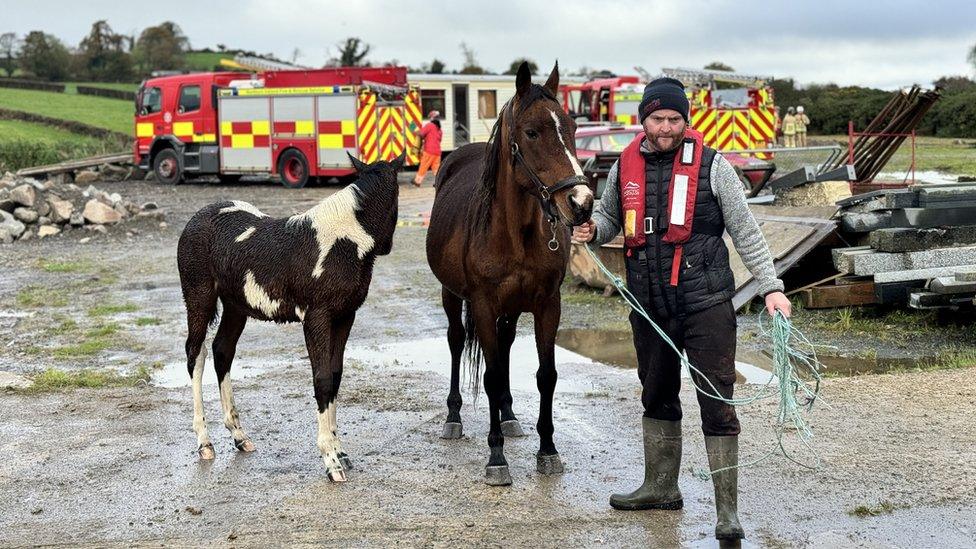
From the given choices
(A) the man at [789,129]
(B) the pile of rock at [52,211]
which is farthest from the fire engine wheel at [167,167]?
(A) the man at [789,129]

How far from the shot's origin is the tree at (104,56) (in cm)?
6719

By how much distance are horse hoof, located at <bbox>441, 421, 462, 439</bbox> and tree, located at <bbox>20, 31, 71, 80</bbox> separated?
64.2 metres

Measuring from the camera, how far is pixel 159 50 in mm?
70062

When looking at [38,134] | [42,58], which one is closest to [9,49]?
[42,58]

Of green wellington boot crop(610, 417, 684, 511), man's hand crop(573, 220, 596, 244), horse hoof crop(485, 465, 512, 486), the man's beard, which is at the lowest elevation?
horse hoof crop(485, 465, 512, 486)

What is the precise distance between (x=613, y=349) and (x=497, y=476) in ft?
12.0

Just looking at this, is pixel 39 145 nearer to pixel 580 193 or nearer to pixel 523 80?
pixel 523 80

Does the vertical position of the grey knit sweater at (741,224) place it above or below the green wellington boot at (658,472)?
above

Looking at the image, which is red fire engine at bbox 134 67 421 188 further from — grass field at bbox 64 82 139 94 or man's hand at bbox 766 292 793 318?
grass field at bbox 64 82 139 94

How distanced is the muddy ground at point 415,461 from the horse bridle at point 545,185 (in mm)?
1391

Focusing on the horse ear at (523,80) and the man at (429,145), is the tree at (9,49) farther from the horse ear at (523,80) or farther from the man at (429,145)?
the horse ear at (523,80)

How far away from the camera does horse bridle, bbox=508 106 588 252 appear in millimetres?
5039

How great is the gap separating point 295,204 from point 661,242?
17796mm

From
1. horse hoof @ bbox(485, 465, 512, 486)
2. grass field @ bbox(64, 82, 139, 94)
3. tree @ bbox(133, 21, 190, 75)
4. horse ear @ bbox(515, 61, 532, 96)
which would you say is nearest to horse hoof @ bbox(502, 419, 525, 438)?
horse hoof @ bbox(485, 465, 512, 486)
